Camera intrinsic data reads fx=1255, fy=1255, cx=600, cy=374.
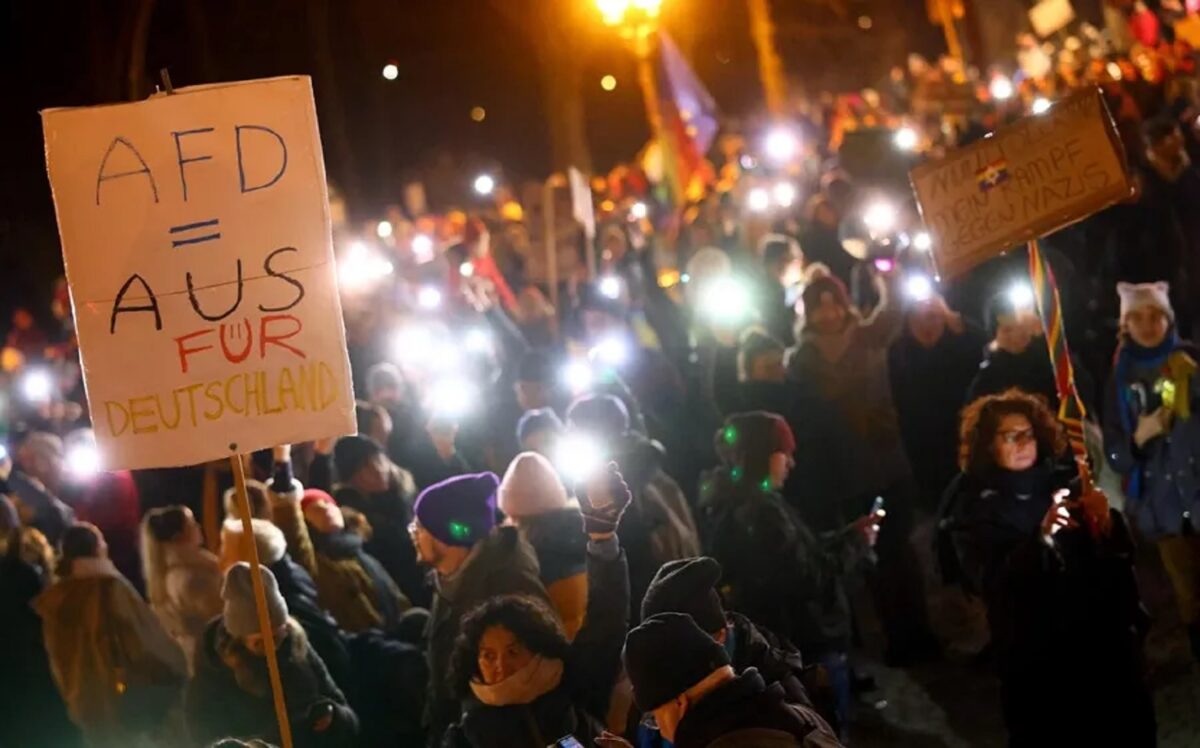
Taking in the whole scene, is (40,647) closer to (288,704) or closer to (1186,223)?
(288,704)

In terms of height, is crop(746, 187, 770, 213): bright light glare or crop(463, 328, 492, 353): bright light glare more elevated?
crop(746, 187, 770, 213): bright light glare

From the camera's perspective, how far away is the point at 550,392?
7.72 metres

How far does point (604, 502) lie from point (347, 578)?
1637 mm

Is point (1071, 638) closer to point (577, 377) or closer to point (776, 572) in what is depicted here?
point (776, 572)

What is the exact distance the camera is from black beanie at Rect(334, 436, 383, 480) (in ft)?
21.1

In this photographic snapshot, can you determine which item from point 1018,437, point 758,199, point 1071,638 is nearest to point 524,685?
point 1071,638

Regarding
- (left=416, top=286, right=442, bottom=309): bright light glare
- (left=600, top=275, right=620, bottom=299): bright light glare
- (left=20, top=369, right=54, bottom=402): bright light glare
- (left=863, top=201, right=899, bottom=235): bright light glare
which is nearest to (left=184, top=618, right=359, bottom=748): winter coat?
(left=600, top=275, right=620, bottom=299): bright light glare

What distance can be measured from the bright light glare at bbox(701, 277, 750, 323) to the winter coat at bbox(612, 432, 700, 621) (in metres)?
3.06

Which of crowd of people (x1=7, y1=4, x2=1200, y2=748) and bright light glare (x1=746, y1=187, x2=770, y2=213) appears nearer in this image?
crowd of people (x1=7, y1=4, x2=1200, y2=748)

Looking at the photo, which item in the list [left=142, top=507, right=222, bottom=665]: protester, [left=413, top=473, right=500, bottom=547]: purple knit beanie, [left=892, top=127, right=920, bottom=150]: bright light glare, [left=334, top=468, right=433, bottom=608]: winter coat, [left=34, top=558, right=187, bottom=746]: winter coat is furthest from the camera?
[left=892, top=127, right=920, bottom=150]: bright light glare

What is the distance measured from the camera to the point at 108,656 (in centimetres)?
550

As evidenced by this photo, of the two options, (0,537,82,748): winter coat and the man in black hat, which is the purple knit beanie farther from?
(0,537,82,748): winter coat

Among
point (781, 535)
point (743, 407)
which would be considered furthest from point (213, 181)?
point (743, 407)

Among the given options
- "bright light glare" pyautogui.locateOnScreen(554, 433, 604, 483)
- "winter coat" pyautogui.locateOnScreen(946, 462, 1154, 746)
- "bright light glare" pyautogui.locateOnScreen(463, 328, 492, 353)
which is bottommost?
"winter coat" pyautogui.locateOnScreen(946, 462, 1154, 746)
